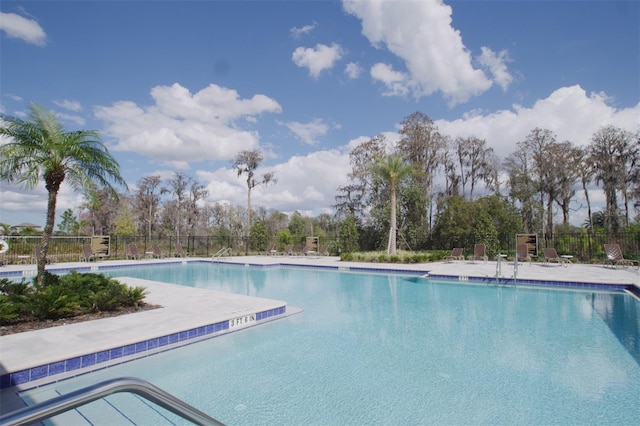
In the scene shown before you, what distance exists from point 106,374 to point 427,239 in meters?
19.5

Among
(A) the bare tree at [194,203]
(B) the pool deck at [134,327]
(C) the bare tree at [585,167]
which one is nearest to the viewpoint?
(B) the pool deck at [134,327]

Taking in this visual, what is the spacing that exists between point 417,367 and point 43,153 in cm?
718

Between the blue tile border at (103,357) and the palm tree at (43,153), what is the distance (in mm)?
3152

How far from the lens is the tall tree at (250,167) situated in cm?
2675

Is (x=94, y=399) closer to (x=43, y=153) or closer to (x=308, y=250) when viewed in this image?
(x=43, y=153)

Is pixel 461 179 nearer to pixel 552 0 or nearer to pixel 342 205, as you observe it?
pixel 342 205

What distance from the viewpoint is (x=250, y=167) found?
88.2ft

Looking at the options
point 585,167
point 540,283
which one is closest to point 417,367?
point 540,283

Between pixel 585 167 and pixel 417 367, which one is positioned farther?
pixel 585 167

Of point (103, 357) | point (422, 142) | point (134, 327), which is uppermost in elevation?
point (422, 142)

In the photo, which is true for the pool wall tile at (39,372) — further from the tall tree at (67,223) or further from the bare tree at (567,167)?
the tall tree at (67,223)

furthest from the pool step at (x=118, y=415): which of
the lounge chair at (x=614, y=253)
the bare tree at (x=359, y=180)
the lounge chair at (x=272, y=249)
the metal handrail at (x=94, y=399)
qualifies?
the bare tree at (x=359, y=180)

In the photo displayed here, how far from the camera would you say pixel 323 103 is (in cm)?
1877

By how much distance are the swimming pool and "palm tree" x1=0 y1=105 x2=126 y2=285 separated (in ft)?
13.6
